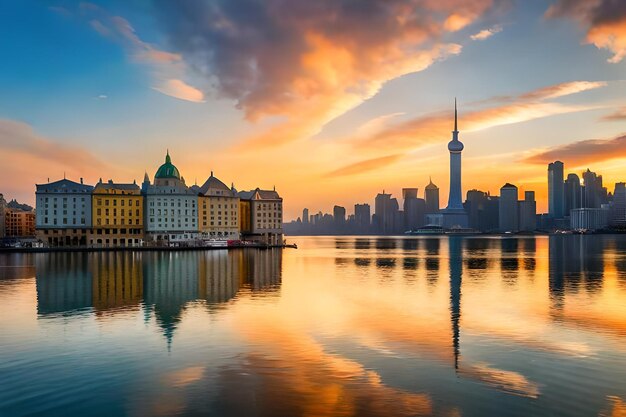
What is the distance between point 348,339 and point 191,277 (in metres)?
51.3

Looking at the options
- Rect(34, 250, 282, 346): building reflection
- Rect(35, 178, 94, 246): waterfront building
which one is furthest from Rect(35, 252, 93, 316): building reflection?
Rect(35, 178, 94, 246): waterfront building

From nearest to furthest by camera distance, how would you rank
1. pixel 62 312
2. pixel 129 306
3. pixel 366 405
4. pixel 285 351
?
pixel 366 405
pixel 285 351
pixel 62 312
pixel 129 306

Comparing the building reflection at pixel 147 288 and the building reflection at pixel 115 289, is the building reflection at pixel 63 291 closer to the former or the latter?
the building reflection at pixel 147 288

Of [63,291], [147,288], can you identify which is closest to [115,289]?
[147,288]

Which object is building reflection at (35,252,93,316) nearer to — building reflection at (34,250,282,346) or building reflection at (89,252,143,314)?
building reflection at (34,250,282,346)

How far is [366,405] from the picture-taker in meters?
24.2

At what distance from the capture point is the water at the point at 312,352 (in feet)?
81.3

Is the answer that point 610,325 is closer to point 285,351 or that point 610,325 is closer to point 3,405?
point 285,351

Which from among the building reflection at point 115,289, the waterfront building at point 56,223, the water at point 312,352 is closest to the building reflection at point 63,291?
the water at point 312,352

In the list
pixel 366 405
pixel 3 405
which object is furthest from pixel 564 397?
pixel 3 405

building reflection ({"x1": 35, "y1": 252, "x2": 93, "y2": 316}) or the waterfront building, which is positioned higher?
the waterfront building

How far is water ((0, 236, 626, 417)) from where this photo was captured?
2477cm

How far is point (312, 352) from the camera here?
3462 centimetres

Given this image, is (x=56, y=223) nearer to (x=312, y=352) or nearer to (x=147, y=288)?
(x=147, y=288)
